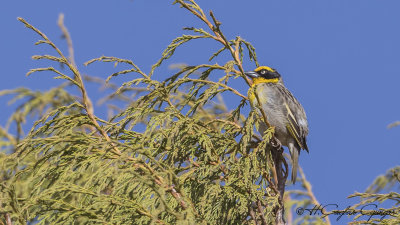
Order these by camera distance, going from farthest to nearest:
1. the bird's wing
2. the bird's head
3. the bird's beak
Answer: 1. the bird's head
2. the bird's beak
3. the bird's wing

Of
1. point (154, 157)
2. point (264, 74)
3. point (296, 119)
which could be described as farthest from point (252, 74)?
point (154, 157)

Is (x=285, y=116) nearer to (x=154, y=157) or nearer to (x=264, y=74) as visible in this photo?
(x=264, y=74)

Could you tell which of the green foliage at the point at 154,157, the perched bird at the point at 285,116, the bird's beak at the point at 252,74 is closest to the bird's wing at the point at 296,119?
the perched bird at the point at 285,116

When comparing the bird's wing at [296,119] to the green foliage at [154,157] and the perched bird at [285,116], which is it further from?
the green foliage at [154,157]

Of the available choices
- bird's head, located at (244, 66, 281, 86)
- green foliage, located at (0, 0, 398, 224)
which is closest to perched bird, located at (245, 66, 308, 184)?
bird's head, located at (244, 66, 281, 86)

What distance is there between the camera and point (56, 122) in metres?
4.70

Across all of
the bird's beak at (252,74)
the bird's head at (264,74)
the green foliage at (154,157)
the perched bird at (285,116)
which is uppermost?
the bird's head at (264,74)

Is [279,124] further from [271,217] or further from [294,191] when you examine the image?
[271,217]

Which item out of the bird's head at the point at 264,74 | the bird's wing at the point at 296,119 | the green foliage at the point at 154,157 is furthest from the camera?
the bird's head at the point at 264,74

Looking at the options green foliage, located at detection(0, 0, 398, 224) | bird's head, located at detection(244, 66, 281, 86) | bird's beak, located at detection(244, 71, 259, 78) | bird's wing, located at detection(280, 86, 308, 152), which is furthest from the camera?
bird's head, located at detection(244, 66, 281, 86)

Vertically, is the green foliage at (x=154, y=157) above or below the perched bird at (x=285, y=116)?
below

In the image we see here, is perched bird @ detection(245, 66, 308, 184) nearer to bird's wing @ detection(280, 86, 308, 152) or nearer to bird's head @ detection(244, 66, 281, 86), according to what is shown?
bird's wing @ detection(280, 86, 308, 152)

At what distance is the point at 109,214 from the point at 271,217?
1465 mm

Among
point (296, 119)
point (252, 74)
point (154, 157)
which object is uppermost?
point (252, 74)
